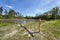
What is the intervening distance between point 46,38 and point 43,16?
42.1 m

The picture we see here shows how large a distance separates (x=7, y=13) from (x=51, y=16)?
1934 cm

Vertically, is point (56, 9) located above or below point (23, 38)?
above

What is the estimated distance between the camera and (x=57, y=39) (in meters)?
7.34

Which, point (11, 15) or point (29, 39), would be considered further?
point (11, 15)

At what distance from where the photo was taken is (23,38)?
286 inches

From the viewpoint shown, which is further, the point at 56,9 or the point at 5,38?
the point at 56,9

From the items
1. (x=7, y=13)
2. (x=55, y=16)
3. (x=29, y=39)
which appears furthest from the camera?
(x=7, y=13)

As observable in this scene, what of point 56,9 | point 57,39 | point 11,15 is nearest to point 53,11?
point 56,9

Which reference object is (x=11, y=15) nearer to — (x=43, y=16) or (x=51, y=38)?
(x=43, y=16)

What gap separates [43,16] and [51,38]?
138 feet

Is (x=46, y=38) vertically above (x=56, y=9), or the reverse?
(x=56, y=9)

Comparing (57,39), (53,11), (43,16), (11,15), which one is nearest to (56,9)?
(53,11)

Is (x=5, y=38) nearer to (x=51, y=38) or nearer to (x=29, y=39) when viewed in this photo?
(x=29, y=39)

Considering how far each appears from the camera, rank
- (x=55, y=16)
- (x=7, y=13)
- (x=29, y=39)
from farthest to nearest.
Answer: (x=7, y=13) → (x=55, y=16) → (x=29, y=39)
